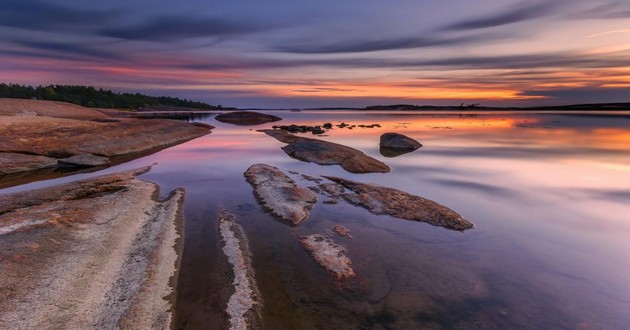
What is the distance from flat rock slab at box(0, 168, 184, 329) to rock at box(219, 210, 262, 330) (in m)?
1.48

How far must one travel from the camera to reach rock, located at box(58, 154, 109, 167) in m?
24.8

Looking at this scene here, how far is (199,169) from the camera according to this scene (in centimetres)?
2517

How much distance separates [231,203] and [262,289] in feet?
26.8

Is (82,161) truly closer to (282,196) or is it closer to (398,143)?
(282,196)

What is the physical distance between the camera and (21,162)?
23.7 meters

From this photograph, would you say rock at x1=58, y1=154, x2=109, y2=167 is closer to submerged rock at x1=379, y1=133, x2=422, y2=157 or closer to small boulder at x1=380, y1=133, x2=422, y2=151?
submerged rock at x1=379, y1=133, x2=422, y2=157

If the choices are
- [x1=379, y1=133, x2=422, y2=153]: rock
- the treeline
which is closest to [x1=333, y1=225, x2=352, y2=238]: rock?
[x1=379, y1=133, x2=422, y2=153]: rock

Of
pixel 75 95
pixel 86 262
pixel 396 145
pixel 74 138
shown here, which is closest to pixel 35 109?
pixel 74 138

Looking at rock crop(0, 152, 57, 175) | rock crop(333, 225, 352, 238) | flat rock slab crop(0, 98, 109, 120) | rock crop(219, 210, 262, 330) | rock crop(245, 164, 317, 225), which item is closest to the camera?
rock crop(219, 210, 262, 330)

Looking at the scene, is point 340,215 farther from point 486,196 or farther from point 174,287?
point 486,196

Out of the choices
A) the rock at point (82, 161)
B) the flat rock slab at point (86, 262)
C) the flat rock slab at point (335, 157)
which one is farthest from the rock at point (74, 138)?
the flat rock slab at point (335, 157)

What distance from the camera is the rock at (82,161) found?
24766mm

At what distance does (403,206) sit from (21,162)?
87.1 feet

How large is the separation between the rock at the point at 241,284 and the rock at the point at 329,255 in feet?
7.04
